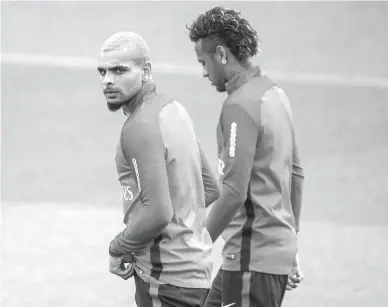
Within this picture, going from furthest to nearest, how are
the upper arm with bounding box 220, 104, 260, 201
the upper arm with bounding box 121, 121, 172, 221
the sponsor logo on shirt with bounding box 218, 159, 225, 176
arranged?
1. the sponsor logo on shirt with bounding box 218, 159, 225, 176
2. the upper arm with bounding box 220, 104, 260, 201
3. the upper arm with bounding box 121, 121, 172, 221

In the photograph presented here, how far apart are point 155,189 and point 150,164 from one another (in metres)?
0.11

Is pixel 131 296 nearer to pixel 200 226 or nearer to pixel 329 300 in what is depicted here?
pixel 329 300

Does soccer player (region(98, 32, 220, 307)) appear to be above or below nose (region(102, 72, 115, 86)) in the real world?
below

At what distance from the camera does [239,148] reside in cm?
483

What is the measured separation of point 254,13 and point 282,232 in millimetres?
15100

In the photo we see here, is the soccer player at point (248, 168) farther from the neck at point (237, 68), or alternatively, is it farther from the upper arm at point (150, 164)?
the upper arm at point (150, 164)

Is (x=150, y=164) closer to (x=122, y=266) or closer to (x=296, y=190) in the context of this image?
(x=122, y=266)

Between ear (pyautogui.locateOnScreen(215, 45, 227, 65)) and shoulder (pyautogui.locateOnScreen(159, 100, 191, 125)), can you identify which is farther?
ear (pyautogui.locateOnScreen(215, 45, 227, 65))

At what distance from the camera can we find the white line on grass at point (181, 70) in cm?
1795

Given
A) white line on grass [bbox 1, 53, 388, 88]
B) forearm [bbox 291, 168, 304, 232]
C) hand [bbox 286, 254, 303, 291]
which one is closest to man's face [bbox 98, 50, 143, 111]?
forearm [bbox 291, 168, 304, 232]

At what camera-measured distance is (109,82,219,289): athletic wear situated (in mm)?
4309

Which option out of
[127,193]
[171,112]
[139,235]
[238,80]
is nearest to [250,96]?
[238,80]

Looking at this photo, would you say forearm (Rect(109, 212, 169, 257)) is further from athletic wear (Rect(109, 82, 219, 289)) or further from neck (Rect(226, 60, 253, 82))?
neck (Rect(226, 60, 253, 82))

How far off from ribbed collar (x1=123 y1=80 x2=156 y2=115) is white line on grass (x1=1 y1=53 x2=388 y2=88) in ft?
43.3
